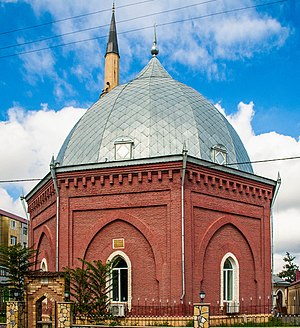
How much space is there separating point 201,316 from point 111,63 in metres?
23.2

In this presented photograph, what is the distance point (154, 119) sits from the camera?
2367cm

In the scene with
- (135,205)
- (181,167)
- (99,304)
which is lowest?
(99,304)

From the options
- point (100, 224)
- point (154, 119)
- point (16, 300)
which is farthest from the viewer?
point (154, 119)

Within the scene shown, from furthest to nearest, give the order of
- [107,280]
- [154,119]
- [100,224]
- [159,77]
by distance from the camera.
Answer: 1. [159,77]
2. [154,119]
3. [100,224]
4. [107,280]

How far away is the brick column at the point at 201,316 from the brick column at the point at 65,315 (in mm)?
3996

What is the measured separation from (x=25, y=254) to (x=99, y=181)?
4.00 m

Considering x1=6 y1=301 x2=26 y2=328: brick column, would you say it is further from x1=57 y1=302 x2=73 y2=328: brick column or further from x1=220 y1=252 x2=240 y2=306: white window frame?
x1=220 y1=252 x2=240 y2=306: white window frame

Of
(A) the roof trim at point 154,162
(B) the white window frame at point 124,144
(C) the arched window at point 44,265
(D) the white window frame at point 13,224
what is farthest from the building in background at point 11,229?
(B) the white window frame at point 124,144

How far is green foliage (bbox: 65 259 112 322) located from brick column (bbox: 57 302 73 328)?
1.67 metres

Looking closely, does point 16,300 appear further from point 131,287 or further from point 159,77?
point 159,77

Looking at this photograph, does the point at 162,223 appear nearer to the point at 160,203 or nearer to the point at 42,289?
the point at 160,203

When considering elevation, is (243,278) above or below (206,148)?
below

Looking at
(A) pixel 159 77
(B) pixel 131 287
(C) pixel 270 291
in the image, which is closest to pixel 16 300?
(B) pixel 131 287

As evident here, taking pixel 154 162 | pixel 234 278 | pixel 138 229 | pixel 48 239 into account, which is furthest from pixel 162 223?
pixel 48 239
